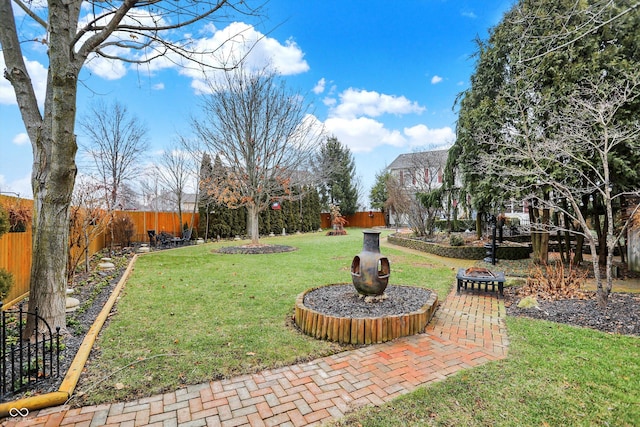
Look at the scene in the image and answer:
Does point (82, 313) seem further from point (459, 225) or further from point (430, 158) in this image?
point (430, 158)

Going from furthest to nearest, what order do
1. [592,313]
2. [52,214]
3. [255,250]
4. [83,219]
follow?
[255,250], [83,219], [592,313], [52,214]

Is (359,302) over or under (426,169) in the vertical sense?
under

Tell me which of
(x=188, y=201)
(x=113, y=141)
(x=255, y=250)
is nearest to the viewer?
(x=255, y=250)

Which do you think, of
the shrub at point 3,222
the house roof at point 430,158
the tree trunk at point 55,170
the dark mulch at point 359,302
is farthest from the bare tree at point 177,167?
the house roof at point 430,158

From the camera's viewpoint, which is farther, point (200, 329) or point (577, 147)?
point (577, 147)

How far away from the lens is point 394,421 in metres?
2.44

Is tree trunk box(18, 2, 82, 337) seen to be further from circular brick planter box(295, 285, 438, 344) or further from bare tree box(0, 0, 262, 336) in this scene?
circular brick planter box(295, 285, 438, 344)

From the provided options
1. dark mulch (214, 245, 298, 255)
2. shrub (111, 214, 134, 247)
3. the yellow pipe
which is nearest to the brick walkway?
the yellow pipe

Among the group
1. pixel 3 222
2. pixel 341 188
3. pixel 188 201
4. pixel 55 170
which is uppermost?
pixel 341 188

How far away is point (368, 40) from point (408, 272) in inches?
317

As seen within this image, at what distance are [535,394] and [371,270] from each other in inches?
92.3

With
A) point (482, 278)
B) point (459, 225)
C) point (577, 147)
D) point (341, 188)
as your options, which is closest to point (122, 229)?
point (482, 278)

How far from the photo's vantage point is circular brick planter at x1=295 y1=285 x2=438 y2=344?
3.91 meters

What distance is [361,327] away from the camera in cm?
391
